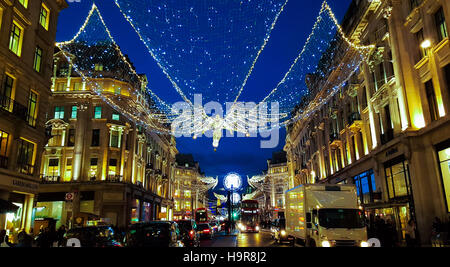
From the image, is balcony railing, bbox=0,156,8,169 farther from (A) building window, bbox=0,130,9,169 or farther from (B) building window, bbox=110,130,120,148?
(B) building window, bbox=110,130,120,148

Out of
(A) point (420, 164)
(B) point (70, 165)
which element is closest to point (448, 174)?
(A) point (420, 164)

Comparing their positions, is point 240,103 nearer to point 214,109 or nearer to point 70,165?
point 214,109

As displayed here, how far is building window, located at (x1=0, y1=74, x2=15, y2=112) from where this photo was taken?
19156mm

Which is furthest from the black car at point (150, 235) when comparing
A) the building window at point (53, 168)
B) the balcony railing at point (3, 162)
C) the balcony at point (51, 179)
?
the building window at point (53, 168)

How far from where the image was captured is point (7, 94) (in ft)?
65.0

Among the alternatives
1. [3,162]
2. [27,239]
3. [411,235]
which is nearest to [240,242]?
[411,235]

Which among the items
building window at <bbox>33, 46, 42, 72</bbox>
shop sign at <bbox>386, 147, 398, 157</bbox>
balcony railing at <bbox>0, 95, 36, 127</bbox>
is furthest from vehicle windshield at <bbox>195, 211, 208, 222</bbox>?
balcony railing at <bbox>0, 95, 36, 127</bbox>

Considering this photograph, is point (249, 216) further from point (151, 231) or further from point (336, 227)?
point (151, 231)

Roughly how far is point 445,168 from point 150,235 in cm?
1686

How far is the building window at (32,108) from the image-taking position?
22.0 meters

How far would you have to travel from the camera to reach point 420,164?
20.3 meters

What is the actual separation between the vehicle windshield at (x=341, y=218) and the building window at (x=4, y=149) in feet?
58.6

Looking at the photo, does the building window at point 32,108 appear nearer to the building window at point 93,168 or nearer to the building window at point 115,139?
the building window at point 93,168

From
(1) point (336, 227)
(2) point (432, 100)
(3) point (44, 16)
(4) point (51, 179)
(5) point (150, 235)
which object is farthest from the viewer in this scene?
(4) point (51, 179)
